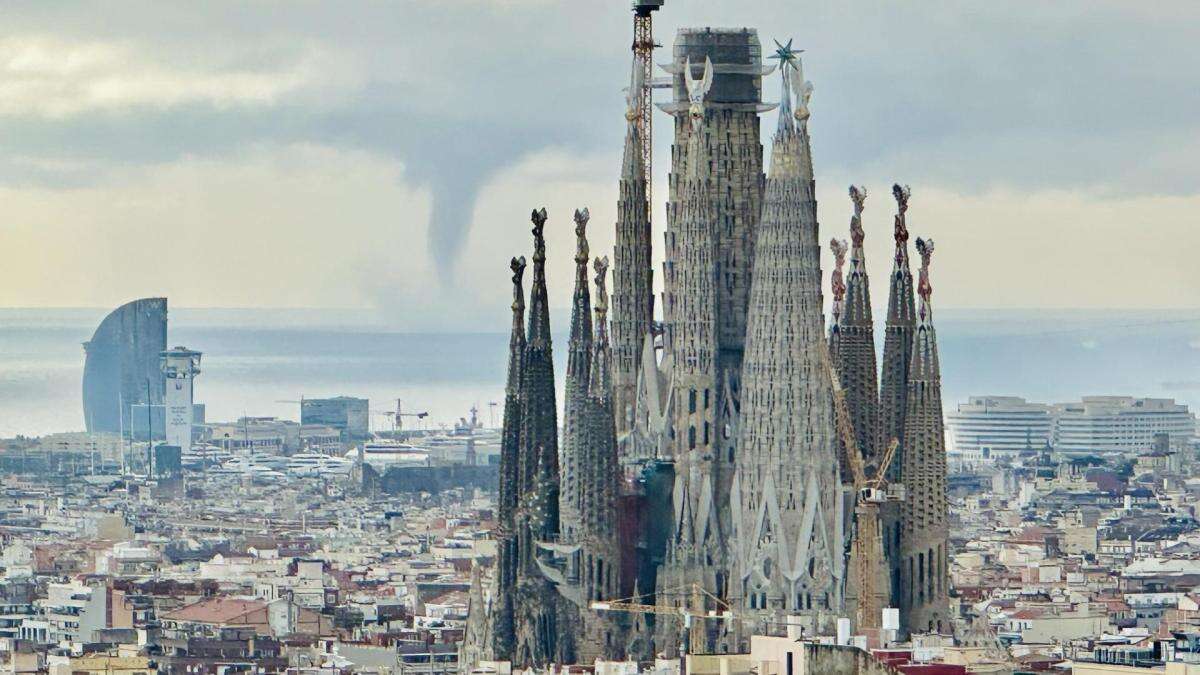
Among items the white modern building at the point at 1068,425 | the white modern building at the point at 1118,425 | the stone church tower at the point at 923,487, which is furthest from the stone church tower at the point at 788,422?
the white modern building at the point at 1118,425

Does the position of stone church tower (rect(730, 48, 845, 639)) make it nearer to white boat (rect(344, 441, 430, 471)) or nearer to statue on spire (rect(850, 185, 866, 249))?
statue on spire (rect(850, 185, 866, 249))

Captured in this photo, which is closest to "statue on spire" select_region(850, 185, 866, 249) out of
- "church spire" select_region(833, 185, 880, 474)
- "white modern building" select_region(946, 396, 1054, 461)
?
"church spire" select_region(833, 185, 880, 474)

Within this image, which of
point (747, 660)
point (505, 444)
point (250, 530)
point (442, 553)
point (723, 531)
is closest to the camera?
point (747, 660)

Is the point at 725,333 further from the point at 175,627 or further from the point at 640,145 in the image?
the point at 175,627

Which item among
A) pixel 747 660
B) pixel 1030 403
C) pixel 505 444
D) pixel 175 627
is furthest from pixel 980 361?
pixel 747 660

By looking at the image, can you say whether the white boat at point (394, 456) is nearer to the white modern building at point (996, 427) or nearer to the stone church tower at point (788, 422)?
the white modern building at point (996, 427)
